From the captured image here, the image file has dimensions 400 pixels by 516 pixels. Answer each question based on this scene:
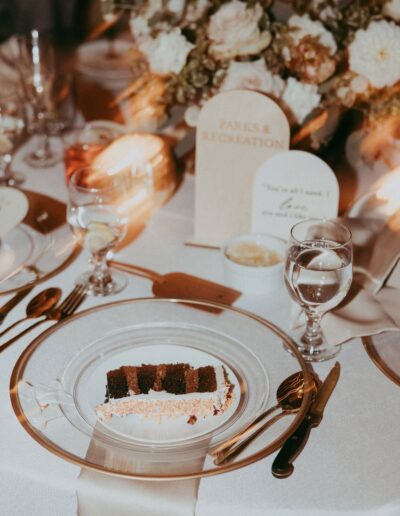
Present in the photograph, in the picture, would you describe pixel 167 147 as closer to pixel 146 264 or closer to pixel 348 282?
pixel 146 264

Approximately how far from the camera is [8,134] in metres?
1.82

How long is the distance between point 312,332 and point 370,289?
195 mm

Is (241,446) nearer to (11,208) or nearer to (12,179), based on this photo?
(11,208)

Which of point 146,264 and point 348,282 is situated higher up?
point 348,282

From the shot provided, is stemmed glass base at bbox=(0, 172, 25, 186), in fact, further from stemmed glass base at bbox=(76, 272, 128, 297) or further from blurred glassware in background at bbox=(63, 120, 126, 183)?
stemmed glass base at bbox=(76, 272, 128, 297)

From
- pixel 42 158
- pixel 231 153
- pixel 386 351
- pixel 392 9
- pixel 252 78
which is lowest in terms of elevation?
pixel 42 158

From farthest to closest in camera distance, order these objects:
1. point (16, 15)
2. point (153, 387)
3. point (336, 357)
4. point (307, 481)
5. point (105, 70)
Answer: point (16, 15) < point (105, 70) < point (336, 357) < point (153, 387) < point (307, 481)

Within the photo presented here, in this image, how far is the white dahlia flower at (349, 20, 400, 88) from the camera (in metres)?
1.42

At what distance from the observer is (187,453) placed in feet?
3.14

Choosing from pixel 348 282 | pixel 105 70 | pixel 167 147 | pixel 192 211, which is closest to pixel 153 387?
pixel 348 282

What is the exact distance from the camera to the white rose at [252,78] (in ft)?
4.84

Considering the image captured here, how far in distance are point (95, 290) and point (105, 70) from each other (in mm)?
1090

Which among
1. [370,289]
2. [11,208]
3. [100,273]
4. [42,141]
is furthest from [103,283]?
[42,141]

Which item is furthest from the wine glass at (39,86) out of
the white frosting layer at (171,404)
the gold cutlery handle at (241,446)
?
the gold cutlery handle at (241,446)
